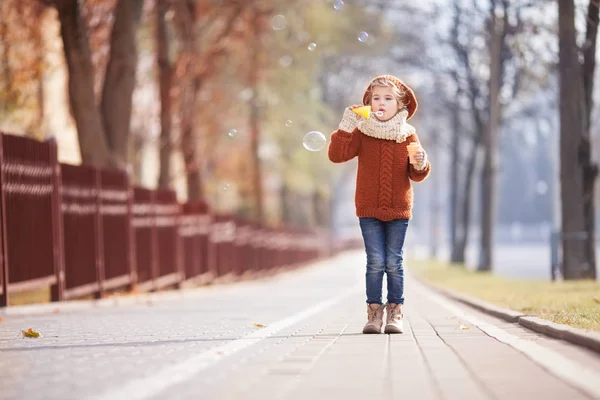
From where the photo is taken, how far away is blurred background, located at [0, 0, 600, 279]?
2095cm

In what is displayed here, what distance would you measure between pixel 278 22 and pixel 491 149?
7.11 m

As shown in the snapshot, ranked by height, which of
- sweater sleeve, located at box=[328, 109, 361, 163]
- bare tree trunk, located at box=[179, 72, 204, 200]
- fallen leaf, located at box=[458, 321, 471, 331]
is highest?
bare tree trunk, located at box=[179, 72, 204, 200]

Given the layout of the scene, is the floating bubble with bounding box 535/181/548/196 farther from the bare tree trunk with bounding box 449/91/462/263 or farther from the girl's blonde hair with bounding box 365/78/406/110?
the girl's blonde hair with bounding box 365/78/406/110

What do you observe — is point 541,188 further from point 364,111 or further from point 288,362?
point 288,362

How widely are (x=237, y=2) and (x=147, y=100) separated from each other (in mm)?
16197

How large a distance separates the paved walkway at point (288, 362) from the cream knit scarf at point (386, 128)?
5.27 feet

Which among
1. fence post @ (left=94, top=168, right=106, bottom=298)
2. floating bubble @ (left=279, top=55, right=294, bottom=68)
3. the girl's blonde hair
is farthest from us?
floating bubble @ (left=279, top=55, right=294, bottom=68)

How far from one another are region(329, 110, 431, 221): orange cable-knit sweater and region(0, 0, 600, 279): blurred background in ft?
4.40

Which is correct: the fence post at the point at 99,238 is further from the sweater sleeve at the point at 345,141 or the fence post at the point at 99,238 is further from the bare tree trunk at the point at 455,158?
the bare tree trunk at the point at 455,158

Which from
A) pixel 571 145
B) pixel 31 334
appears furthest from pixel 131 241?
pixel 31 334

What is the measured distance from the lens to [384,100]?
9391mm

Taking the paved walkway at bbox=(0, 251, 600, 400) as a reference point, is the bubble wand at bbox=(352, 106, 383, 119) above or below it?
above

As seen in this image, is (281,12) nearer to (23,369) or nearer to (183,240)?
(183,240)

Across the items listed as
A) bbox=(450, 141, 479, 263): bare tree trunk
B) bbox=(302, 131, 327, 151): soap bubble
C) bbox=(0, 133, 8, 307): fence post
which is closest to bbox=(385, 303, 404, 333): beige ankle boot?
bbox=(302, 131, 327, 151): soap bubble
